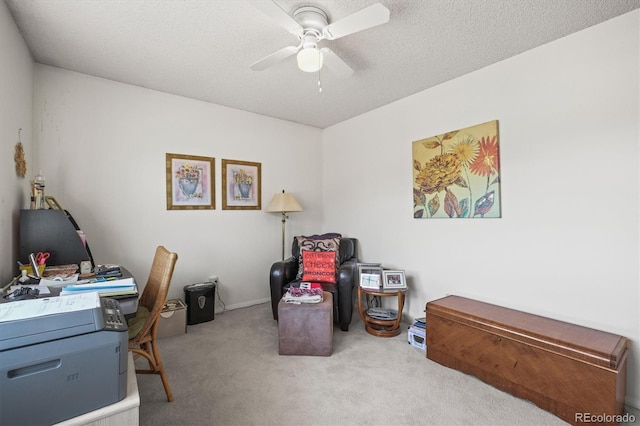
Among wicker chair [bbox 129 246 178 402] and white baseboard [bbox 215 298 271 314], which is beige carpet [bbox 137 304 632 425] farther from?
white baseboard [bbox 215 298 271 314]

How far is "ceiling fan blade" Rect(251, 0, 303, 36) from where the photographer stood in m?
1.47

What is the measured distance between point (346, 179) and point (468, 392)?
2.73 metres

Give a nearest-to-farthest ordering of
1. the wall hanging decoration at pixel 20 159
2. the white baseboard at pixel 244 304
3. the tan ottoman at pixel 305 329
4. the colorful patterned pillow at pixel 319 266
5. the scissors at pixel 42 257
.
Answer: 1. the scissors at pixel 42 257
2. the wall hanging decoration at pixel 20 159
3. the tan ottoman at pixel 305 329
4. the colorful patterned pillow at pixel 319 266
5. the white baseboard at pixel 244 304

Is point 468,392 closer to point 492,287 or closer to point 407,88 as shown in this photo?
point 492,287

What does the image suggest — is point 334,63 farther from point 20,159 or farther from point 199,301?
point 199,301

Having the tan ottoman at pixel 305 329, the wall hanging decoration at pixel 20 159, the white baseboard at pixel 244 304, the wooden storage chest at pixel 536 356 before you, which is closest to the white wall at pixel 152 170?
the white baseboard at pixel 244 304

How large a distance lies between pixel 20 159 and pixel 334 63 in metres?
2.31

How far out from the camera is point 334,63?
2100 mm

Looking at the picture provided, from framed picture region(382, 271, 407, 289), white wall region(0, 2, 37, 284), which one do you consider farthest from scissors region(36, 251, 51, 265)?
framed picture region(382, 271, 407, 289)

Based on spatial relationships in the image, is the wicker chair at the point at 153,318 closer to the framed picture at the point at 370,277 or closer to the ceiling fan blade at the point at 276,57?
the ceiling fan blade at the point at 276,57

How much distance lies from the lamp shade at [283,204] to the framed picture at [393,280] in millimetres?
1319

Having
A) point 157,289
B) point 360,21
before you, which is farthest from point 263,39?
point 157,289

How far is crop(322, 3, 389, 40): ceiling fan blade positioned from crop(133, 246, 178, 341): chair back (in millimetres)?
1634

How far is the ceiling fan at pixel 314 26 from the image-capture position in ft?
5.11
